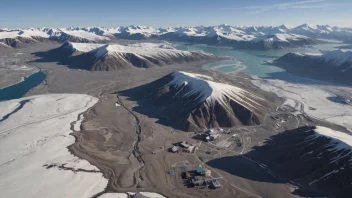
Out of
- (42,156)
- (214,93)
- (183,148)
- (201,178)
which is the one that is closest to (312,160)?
(201,178)

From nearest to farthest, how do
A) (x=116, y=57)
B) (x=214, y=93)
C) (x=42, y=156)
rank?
1. (x=42, y=156)
2. (x=214, y=93)
3. (x=116, y=57)

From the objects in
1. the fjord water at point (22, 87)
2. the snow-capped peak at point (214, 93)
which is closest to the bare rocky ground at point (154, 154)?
the snow-capped peak at point (214, 93)

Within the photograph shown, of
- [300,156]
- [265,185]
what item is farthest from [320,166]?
[265,185]

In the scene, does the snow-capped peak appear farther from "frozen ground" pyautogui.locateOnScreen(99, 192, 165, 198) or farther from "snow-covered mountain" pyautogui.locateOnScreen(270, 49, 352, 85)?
"snow-covered mountain" pyautogui.locateOnScreen(270, 49, 352, 85)

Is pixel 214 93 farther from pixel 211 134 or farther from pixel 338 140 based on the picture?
pixel 338 140

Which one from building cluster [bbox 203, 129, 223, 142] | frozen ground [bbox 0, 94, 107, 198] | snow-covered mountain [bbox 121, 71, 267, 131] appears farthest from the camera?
snow-covered mountain [bbox 121, 71, 267, 131]

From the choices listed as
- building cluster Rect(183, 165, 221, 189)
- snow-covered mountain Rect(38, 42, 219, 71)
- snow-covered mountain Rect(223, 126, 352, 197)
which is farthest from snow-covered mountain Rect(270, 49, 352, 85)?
building cluster Rect(183, 165, 221, 189)
